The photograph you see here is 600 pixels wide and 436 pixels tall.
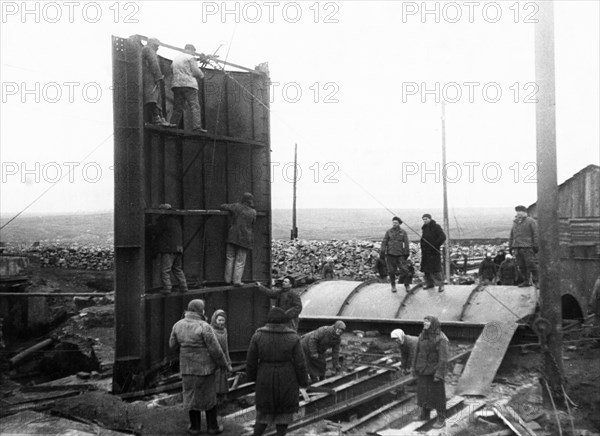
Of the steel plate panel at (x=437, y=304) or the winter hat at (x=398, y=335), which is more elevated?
the winter hat at (x=398, y=335)

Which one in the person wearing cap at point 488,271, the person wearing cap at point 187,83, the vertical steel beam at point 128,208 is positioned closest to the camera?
the vertical steel beam at point 128,208

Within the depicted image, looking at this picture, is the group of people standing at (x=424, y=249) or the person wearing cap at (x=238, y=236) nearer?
the person wearing cap at (x=238, y=236)

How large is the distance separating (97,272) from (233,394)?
2200cm

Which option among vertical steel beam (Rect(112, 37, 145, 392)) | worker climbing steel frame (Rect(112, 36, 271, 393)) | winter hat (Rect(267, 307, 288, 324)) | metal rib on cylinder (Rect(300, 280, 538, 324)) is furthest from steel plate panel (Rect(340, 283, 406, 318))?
winter hat (Rect(267, 307, 288, 324))

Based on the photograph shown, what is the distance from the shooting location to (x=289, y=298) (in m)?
10.7

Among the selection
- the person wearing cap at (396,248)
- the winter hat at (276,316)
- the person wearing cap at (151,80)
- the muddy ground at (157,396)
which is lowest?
the muddy ground at (157,396)

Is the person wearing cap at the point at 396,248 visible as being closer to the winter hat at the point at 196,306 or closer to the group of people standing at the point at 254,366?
the group of people standing at the point at 254,366

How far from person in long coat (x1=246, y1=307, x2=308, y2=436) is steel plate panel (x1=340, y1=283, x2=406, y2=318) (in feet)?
24.7

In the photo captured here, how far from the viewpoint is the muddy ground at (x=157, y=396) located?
7723 mm

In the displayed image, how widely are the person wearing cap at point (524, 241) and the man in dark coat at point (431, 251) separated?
155 centimetres

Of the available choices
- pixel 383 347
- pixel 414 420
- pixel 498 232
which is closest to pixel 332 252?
pixel 383 347

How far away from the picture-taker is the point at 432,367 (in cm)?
813

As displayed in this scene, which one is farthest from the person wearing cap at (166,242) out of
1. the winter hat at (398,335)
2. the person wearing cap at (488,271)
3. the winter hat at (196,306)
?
the person wearing cap at (488,271)

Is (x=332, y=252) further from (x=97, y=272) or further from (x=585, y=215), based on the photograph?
(x=585, y=215)
